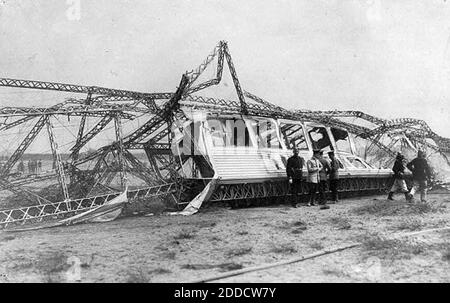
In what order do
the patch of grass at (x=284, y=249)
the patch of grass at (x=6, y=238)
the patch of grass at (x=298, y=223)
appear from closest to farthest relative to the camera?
the patch of grass at (x=284, y=249) < the patch of grass at (x=6, y=238) < the patch of grass at (x=298, y=223)

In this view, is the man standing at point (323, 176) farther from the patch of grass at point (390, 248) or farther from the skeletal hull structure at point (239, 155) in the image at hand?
the patch of grass at point (390, 248)

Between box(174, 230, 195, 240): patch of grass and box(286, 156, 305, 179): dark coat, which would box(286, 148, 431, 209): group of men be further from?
box(174, 230, 195, 240): patch of grass

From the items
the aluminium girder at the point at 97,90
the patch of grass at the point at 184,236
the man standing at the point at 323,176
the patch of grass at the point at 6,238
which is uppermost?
the aluminium girder at the point at 97,90

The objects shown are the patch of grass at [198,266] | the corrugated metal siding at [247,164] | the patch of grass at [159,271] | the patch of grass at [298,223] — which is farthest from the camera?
the corrugated metal siding at [247,164]

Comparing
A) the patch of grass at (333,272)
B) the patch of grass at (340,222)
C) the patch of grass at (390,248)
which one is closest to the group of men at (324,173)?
the patch of grass at (340,222)

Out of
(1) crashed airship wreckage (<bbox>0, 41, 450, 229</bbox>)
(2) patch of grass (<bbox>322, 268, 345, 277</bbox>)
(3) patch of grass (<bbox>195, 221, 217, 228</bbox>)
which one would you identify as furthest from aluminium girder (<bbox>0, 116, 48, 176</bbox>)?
(2) patch of grass (<bbox>322, 268, 345, 277</bbox>)

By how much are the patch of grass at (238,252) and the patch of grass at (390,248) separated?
2326 mm

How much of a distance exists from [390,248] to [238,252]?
305 centimetres

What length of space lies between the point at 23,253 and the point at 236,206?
360 inches

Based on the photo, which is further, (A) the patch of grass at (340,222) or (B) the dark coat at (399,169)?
(B) the dark coat at (399,169)

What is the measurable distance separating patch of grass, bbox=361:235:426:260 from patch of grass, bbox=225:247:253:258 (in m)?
2.33

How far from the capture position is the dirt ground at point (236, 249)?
619 centimetres
